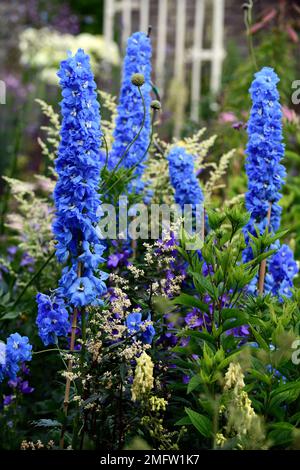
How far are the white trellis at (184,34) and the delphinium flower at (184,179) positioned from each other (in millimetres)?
5397

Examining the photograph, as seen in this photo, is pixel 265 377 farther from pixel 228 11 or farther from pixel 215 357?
pixel 228 11

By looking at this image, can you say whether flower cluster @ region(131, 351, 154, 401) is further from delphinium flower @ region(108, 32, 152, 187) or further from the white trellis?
the white trellis

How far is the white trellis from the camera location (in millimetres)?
8289

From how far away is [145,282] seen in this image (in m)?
2.30

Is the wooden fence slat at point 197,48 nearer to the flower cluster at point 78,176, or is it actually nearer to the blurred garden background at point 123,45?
the blurred garden background at point 123,45

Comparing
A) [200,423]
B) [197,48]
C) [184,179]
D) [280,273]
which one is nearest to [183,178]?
[184,179]

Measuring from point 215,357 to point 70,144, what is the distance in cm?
67

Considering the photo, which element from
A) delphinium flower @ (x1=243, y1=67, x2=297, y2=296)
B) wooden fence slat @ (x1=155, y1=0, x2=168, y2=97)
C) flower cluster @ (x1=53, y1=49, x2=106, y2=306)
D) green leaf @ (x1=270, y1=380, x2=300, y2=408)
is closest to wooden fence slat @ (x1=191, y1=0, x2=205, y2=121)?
wooden fence slat @ (x1=155, y1=0, x2=168, y2=97)

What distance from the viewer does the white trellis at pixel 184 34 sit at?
829cm

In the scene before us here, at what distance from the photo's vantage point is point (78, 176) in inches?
79.4

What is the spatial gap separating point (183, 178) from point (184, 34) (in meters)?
6.26

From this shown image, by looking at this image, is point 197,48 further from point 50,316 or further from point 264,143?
point 50,316
